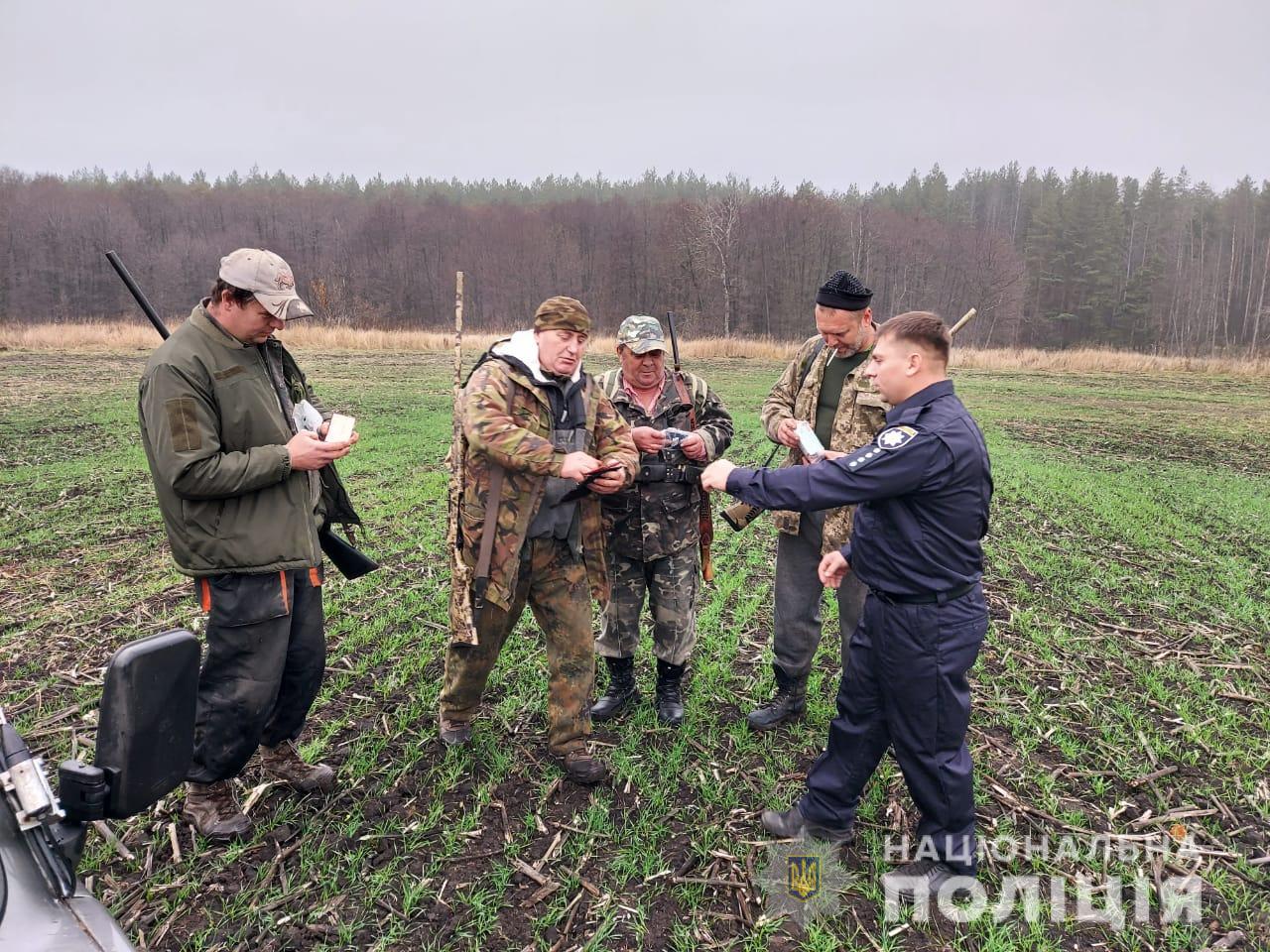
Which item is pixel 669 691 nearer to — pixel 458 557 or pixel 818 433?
pixel 458 557

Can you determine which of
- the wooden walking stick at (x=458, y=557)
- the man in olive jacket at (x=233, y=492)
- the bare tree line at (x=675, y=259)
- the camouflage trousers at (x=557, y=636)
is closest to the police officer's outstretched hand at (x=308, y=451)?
the man in olive jacket at (x=233, y=492)

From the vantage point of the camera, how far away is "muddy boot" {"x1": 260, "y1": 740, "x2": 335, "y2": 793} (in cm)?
368

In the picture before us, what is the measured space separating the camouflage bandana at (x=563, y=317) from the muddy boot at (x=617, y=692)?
7.18 feet

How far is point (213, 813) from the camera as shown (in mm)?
3328

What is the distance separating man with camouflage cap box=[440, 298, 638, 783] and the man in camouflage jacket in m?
1.13

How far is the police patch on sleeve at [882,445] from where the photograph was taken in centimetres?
286

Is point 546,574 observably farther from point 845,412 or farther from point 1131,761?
point 1131,761

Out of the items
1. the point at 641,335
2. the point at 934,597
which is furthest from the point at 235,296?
the point at 934,597

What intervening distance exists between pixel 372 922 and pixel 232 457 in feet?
6.65

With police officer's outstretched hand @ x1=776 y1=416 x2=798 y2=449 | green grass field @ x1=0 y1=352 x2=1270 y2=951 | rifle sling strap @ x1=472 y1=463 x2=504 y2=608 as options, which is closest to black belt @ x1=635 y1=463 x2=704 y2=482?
police officer's outstretched hand @ x1=776 y1=416 x2=798 y2=449

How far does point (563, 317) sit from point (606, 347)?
28.5 meters

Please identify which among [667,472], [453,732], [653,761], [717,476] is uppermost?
[717,476]

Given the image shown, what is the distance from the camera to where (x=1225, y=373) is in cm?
3138

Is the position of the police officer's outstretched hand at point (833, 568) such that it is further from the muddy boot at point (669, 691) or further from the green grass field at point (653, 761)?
the muddy boot at point (669, 691)
